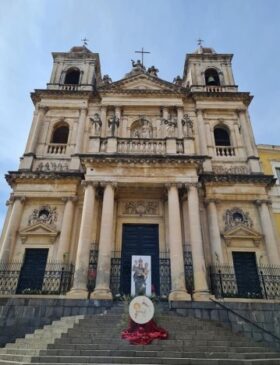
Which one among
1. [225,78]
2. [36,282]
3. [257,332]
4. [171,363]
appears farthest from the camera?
[225,78]

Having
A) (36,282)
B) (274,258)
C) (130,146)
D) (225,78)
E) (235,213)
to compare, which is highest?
(225,78)

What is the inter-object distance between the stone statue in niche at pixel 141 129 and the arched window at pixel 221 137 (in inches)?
185

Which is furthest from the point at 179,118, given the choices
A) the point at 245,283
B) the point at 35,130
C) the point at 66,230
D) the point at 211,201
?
the point at 245,283

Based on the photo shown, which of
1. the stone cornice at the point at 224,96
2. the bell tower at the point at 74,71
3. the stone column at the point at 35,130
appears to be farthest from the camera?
the bell tower at the point at 74,71

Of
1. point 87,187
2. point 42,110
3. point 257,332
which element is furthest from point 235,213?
point 42,110

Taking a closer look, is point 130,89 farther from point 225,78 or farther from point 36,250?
→ point 36,250

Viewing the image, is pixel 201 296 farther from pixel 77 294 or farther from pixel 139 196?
pixel 139 196

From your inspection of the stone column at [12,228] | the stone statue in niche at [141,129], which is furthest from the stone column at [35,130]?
the stone statue in niche at [141,129]

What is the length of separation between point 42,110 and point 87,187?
8.78 meters

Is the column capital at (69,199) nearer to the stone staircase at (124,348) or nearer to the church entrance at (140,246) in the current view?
the church entrance at (140,246)

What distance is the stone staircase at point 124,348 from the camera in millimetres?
7773

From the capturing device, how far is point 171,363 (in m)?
7.71

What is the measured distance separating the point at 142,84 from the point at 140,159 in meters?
9.26

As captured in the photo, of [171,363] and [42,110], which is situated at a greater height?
[42,110]
